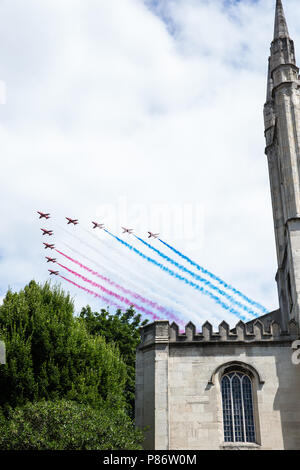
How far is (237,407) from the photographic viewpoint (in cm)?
2648

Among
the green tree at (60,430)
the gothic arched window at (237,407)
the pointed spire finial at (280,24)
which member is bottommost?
the green tree at (60,430)

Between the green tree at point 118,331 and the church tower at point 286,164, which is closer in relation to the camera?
the church tower at point 286,164

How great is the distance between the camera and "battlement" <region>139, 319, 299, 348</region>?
27812mm

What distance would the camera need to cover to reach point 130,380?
138ft

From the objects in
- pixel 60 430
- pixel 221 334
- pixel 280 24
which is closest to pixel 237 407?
pixel 221 334

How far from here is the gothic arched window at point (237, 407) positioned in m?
Answer: 25.9

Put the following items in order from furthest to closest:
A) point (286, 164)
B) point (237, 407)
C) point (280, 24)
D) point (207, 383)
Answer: point (280, 24)
point (286, 164)
point (207, 383)
point (237, 407)

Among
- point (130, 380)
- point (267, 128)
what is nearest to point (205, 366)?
point (130, 380)

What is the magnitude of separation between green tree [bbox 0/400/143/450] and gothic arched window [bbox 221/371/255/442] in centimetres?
557

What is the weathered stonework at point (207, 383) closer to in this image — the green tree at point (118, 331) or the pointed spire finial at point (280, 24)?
the green tree at point (118, 331)

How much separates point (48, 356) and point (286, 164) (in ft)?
64.8

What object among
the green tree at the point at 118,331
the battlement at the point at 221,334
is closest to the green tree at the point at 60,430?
the battlement at the point at 221,334

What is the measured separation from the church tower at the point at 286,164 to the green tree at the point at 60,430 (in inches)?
487

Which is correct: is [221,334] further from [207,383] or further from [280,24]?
[280,24]
